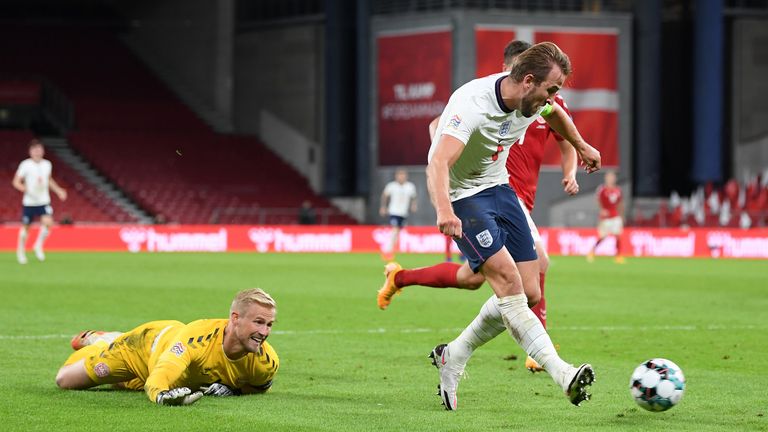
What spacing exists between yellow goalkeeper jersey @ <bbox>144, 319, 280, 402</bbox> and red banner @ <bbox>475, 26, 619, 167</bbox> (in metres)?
32.1

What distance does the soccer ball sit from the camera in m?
7.01

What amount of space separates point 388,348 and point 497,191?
377cm

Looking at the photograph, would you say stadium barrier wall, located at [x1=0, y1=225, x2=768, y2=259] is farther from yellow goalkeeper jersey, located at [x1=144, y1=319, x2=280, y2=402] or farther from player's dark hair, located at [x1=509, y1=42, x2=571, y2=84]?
player's dark hair, located at [x1=509, y1=42, x2=571, y2=84]

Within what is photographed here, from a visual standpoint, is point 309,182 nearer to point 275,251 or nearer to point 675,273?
point 275,251

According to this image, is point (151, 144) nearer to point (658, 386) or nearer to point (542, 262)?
point (542, 262)

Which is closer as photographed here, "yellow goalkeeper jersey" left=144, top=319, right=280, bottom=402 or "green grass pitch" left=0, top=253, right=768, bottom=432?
"green grass pitch" left=0, top=253, right=768, bottom=432

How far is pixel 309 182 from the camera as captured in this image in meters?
45.8

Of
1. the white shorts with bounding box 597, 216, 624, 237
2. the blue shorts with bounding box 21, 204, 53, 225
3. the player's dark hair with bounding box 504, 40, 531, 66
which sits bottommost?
the white shorts with bounding box 597, 216, 624, 237

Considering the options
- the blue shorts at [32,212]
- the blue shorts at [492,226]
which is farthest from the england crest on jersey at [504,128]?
the blue shorts at [32,212]

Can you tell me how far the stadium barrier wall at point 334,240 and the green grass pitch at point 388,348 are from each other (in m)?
9.51

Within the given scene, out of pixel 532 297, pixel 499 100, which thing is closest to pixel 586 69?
pixel 532 297

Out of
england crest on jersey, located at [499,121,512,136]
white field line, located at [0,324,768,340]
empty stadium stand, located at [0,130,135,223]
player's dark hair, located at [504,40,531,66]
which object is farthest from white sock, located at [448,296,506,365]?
empty stadium stand, located at [0,130,135,223]

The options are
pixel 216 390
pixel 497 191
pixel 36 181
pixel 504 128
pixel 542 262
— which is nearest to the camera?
pixel 504 128

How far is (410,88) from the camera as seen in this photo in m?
40.9
